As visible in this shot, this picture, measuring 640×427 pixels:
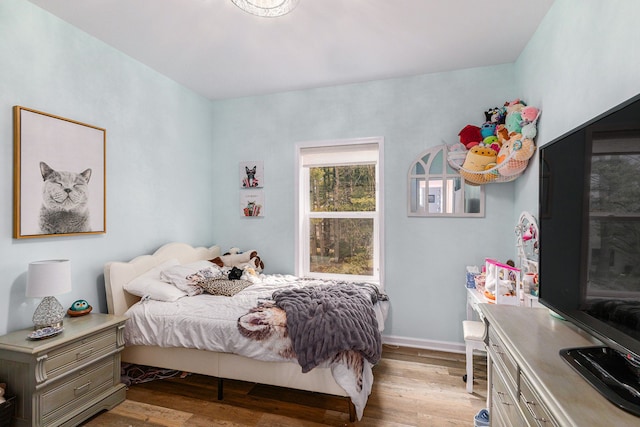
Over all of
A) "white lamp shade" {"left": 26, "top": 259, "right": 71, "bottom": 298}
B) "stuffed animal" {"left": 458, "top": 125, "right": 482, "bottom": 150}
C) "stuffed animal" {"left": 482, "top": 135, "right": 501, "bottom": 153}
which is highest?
"stuffed animal" {"left": 458, "top": 125, "right": 482, "bottom": 150}

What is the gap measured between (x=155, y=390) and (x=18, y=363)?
928 mm

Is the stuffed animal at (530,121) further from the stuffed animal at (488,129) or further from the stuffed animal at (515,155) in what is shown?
the stuffed animal at (488,129)

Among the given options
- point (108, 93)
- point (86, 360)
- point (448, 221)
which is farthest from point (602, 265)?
point (108, 93)

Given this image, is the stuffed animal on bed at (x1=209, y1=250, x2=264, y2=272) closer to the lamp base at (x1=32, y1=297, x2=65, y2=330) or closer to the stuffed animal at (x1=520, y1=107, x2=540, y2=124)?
the lamp base at (x1=32, y1=297, x2=65, y2=330)

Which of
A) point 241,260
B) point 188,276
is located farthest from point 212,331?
point 241,260

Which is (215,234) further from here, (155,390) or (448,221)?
(448,221)

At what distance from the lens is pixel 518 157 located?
8.07 feet

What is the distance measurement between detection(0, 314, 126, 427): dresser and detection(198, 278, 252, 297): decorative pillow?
697 mm

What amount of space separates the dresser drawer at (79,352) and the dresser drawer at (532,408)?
93.4 inches

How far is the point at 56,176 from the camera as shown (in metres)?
2.25

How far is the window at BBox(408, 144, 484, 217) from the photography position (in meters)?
3.05

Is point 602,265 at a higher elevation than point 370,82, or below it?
below

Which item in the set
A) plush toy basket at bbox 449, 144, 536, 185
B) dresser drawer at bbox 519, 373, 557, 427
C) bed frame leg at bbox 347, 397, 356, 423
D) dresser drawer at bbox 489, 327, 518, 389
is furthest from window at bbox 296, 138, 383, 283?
dresser drawer at bbox 519, 373, 557, 427

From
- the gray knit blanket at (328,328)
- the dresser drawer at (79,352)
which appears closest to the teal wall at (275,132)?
the dresser drawer at (79,352)
